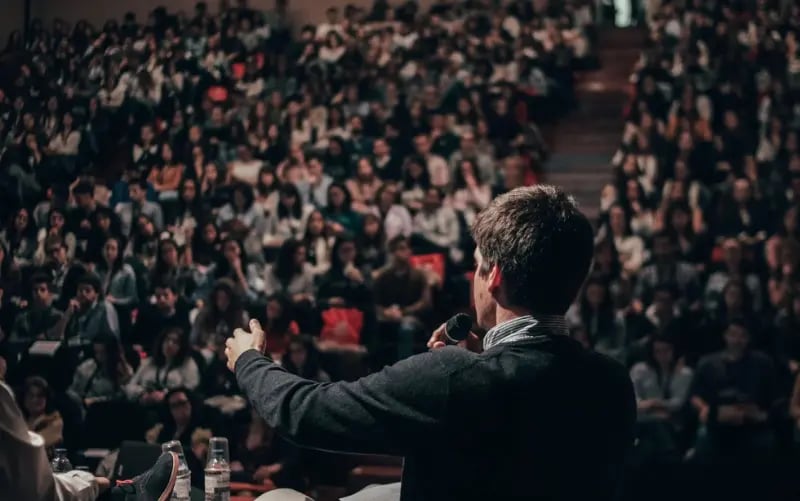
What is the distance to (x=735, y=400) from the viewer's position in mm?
5660

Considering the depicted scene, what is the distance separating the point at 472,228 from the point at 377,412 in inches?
13.5

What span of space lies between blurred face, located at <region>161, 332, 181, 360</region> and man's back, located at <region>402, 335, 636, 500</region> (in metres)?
4.93

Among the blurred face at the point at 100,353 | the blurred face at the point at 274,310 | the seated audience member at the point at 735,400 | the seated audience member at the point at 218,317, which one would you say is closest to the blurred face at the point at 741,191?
the seated audience member at the point at 735,400

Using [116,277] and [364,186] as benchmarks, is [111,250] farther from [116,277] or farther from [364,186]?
[364,186]

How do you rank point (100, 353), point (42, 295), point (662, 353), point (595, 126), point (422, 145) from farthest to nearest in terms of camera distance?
point (595, 126) → point (422, 145) → point (42, 295) → point (100, 353) → point (662, 353)

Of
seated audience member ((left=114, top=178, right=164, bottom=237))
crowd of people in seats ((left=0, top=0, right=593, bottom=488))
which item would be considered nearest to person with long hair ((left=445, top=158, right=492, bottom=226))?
crowd of people in seats ((left=0, top=0, right=593, bottom=488))

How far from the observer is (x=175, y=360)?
6.29m

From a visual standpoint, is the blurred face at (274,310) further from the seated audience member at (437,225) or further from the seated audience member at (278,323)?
the seated audience member at (437,225)

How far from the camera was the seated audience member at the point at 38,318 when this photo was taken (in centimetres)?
657

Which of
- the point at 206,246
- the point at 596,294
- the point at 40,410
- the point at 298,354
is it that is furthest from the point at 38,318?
the point at 596,294

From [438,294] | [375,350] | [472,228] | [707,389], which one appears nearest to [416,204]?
[438,294]

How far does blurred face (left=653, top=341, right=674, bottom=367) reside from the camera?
19.5 feet

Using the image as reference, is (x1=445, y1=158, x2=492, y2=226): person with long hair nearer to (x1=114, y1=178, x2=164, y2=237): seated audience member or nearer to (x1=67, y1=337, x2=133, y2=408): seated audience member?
(x1=114, y1=178, x2=164, y2=237): seated audience member

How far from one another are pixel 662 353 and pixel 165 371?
2.86 metres
